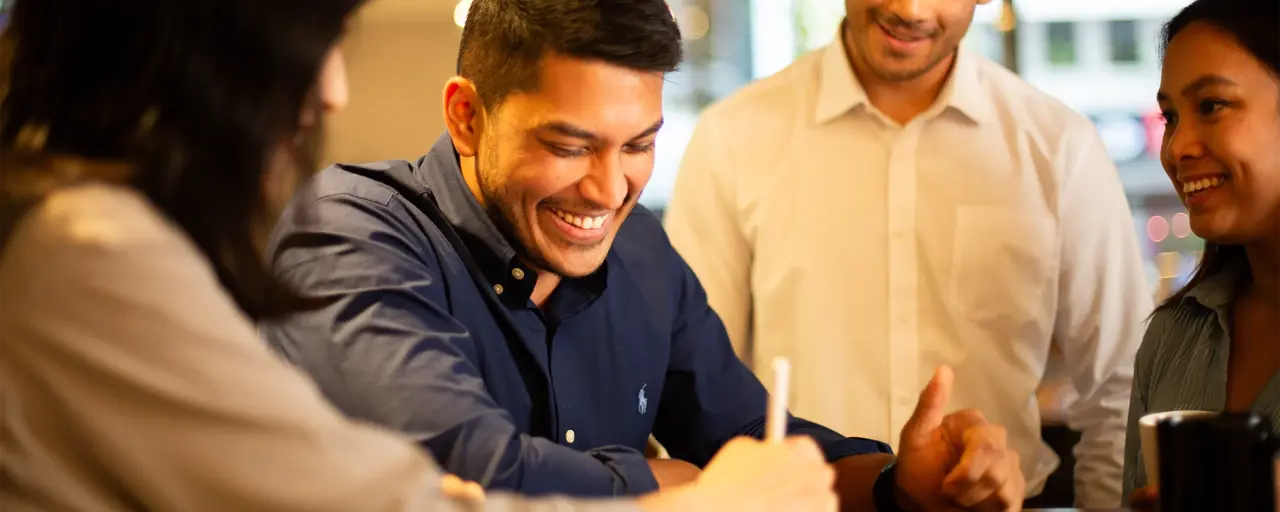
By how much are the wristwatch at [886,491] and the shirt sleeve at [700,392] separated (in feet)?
0.79

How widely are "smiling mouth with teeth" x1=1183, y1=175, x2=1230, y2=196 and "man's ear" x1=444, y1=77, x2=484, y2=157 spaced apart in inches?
42.4

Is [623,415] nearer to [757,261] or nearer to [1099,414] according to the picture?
[757,261]

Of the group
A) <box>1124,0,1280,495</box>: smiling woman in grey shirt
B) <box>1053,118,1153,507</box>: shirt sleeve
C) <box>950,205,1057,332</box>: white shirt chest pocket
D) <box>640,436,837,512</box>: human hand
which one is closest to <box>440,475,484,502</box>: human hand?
<box>640,436,837,512</box>: human hand

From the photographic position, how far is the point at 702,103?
16.4 ft

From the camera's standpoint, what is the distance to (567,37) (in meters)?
1.51

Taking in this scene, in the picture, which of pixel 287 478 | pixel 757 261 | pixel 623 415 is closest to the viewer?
pixel 287 478

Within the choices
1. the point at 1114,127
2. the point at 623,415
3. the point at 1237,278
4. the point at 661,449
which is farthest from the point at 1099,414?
the point at 1114,127

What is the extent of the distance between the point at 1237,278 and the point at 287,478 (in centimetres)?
159

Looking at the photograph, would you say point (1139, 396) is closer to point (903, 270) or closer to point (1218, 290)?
point (1218, 290)

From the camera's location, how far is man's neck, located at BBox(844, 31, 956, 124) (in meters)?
2.50

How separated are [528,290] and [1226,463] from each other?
2.70 feet

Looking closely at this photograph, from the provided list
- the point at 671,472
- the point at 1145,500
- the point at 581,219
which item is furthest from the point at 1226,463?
the point at 581,219

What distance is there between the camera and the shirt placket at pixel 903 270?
8.13 ft

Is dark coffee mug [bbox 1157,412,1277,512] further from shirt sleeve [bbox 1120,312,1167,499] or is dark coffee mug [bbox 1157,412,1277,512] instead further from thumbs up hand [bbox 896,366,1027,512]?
shirt sleeve [bbox 1120,312,1167,499]
